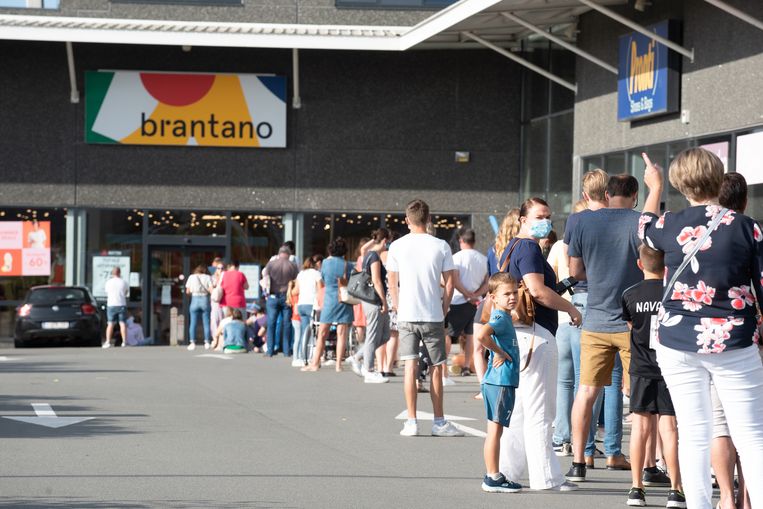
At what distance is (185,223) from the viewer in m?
27.7

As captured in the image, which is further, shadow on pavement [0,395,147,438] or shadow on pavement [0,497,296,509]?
shadow on pavement [0,395,147,438]

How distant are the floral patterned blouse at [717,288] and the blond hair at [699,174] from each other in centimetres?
12

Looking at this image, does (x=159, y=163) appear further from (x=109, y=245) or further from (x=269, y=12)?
(x=269, y=12)

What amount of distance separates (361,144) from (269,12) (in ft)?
10.5


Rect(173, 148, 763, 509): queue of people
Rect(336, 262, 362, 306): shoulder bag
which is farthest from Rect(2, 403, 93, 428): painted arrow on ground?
Rect(336, 262, 362, 306): shoulder bag

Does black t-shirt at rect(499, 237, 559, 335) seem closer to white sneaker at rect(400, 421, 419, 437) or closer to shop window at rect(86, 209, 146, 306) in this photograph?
white sneaker at rect(400, 421, 419, 437)

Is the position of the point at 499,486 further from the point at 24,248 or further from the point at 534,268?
the point at 24,248

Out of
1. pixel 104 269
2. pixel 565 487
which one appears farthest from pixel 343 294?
pixel 104 269

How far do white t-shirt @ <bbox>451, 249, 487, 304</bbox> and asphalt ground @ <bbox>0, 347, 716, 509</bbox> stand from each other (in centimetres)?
120

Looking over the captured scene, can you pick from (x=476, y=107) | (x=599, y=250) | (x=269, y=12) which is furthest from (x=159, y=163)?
(x=599, y=250)

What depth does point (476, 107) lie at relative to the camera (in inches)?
1093

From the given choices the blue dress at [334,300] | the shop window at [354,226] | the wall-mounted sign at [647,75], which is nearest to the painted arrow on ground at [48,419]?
the blue dress at [334,300]

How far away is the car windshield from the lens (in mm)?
25094

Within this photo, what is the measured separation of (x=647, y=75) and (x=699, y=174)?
1355cm
